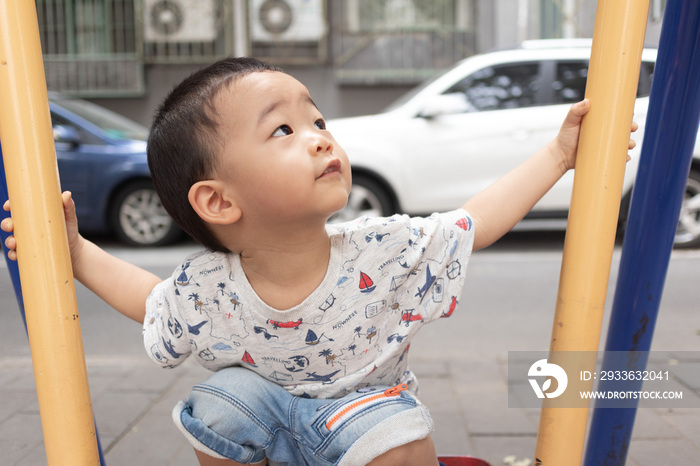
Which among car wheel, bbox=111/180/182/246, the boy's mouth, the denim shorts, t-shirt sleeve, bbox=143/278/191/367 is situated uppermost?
the boy's mouth

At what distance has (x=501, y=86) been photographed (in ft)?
16.2

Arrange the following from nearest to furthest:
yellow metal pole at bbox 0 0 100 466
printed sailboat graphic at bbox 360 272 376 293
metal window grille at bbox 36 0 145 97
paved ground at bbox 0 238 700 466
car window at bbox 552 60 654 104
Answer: yellow metal pole at bbox 0 0 100 466 → printed sailboat graphic at bbox 360 272 376 293 → paved ground at bbox 0 238 700 466 → car window at bbox 552 60 654 104 → metal window grille at bbox 36 0 145 97

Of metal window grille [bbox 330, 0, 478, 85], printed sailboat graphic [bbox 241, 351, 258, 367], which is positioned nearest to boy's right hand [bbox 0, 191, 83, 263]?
printed sailboat graphic [bbox 241, 351, 258, 367]

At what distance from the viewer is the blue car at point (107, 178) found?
16.8 feet

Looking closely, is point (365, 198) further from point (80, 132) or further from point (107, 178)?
point (80, 132)

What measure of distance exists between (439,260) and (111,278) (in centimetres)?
62

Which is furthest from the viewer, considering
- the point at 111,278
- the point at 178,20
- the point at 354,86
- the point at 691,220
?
the point at 354,86

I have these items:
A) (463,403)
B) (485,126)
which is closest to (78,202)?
(485,126)

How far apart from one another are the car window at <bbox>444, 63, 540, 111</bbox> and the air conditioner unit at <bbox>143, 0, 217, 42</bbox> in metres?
5.52

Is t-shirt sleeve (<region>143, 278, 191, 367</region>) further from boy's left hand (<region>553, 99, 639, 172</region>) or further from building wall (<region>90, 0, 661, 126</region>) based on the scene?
building wall (<region>90, 0, 661, 126</region>)

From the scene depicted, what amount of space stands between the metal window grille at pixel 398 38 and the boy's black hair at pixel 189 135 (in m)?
8.41

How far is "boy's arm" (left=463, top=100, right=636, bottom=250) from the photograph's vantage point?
120cm

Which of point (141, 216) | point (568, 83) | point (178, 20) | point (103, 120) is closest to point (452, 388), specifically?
point (568, 83)

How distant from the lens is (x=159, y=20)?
368 inches
